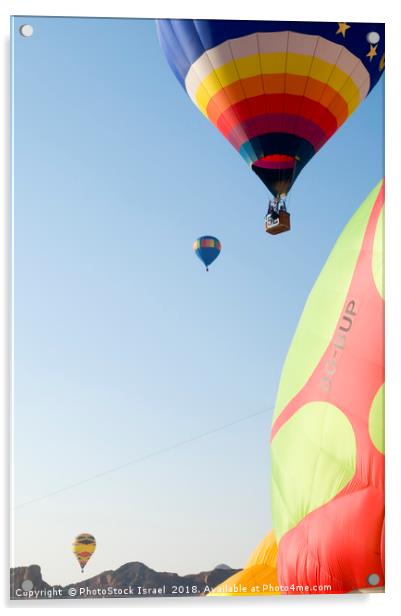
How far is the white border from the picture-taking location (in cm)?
392

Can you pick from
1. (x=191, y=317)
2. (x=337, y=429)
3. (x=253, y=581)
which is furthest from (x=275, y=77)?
(x=253, y=581)

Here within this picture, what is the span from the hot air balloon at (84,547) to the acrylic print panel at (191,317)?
1 cm

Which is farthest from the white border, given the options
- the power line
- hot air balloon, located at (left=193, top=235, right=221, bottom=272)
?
hot air balloon, located at (left=193, top=235, right=221, bottom=272)

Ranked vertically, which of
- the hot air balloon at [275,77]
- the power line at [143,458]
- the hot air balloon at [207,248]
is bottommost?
the power line at [143,458]

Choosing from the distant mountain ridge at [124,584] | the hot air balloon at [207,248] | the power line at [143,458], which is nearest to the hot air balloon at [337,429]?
the power line at [143,458]

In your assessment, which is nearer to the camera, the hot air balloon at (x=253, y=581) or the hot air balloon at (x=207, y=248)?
the hot air balloon at (x=253, y=581)

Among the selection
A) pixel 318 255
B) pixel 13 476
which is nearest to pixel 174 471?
pixel 13 476

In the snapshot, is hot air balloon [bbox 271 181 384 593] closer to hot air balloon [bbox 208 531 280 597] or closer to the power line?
hot air balloon [bbox 208 531 280 597]

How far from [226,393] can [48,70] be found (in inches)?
62.0

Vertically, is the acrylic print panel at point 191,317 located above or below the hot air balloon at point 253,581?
above

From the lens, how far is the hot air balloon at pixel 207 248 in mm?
4203

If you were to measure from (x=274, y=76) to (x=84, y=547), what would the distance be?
7.23 feet

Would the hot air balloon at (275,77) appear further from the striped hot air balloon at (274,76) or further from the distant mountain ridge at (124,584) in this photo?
the distant mountain ridge at (124,584)
